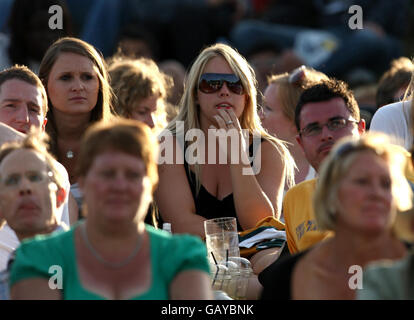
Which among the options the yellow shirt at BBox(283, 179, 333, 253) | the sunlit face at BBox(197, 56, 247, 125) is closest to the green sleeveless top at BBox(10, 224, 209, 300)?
the yellow shirt at BBox(283, 179, 333, 253)

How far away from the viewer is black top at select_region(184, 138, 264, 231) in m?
5.19

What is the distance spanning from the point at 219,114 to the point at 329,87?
0.81 metres

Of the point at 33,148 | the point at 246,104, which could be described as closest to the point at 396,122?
the point at 246,104

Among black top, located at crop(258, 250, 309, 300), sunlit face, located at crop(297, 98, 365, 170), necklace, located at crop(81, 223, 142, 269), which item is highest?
Answer: sunlit face, located at crop(297, 98, 365, 170)

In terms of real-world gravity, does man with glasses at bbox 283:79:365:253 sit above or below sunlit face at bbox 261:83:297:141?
below

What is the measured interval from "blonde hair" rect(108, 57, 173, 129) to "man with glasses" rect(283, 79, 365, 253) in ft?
5.09

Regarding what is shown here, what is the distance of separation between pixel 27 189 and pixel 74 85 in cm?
184

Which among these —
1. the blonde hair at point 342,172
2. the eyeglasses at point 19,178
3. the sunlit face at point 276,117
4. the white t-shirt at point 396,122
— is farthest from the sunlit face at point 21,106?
the blonde hair at point 342,172

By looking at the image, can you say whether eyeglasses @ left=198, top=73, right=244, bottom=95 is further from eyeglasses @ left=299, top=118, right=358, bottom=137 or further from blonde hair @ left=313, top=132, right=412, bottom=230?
blonde hair @ left=313, top=132, right=412, bottom=230

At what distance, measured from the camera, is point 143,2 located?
969 centimetres

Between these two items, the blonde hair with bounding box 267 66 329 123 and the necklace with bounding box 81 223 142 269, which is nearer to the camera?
the necklace with bounding box 81 223 142 269
